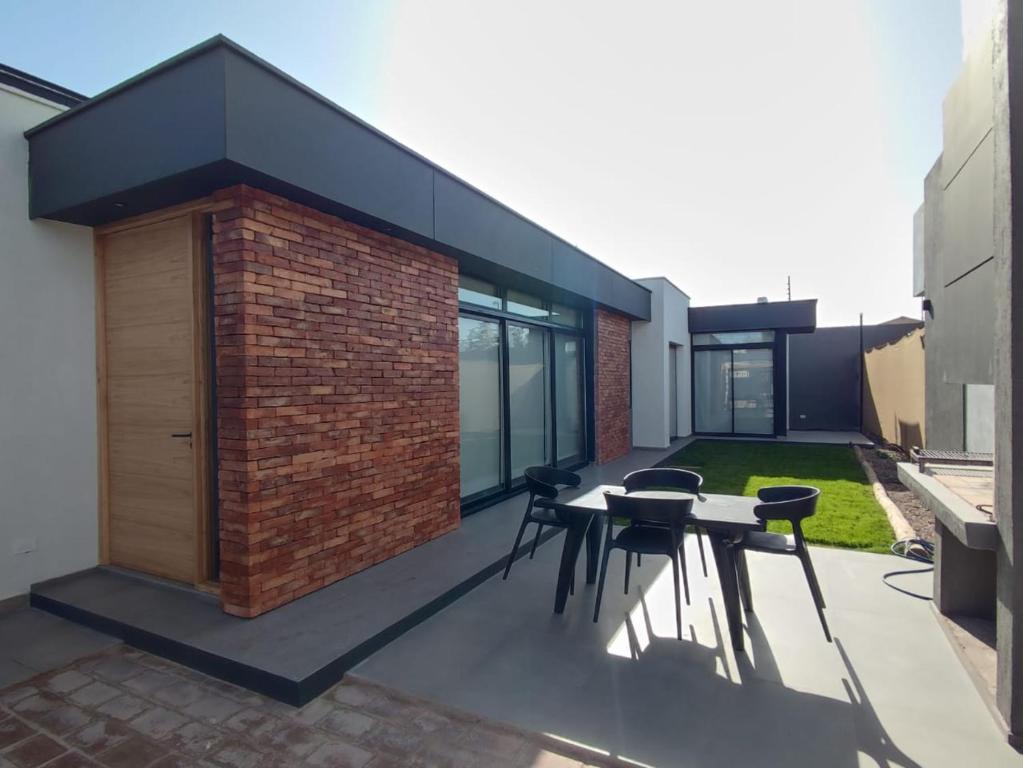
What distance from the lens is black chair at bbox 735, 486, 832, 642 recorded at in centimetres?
306

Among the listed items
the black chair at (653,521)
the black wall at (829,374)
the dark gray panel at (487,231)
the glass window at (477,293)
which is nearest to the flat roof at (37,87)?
the dark gray panel at (487,231)

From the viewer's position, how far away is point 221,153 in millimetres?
2787

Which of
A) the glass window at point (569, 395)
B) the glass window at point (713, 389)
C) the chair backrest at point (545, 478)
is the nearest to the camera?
the chair backrest at point (545, 478)

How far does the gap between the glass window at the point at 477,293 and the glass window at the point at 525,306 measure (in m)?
0.29

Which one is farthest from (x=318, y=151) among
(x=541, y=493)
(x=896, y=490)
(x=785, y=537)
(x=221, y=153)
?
(x=896, y=490)

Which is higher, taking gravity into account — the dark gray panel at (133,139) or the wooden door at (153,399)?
the dark gray panel at (133,139)

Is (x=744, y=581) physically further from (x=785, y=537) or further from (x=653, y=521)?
(x=653, y=521)

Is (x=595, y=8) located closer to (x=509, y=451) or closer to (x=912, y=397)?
(x=509, y=451)

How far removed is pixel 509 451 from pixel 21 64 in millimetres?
5412

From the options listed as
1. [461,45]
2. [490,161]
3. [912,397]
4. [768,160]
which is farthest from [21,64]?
[912,397]

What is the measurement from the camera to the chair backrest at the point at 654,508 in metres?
3.12

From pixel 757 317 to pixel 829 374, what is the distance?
4221 mm

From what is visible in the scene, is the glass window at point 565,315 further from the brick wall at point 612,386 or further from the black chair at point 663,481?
the black chair at point 663,481

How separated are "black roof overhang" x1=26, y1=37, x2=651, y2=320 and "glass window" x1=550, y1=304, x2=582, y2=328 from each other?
3.47 m
